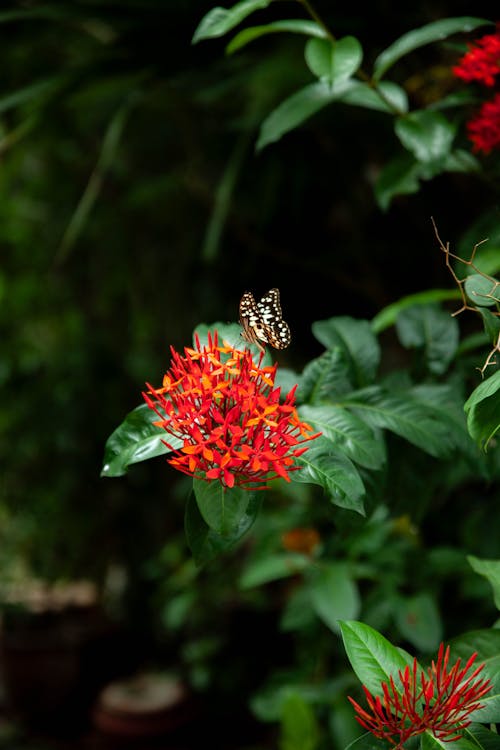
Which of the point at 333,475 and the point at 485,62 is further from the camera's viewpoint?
the point at 485,62

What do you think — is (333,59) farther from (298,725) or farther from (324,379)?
(298,725)

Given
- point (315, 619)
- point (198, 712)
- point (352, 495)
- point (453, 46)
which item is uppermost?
point (453, 46)

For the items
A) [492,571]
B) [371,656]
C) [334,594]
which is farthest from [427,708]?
[334,594]

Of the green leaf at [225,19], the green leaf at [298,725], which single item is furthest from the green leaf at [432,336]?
the green leaf at [298,725]

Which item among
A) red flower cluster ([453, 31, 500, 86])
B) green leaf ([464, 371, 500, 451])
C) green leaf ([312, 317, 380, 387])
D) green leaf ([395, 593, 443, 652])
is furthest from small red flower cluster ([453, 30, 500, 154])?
green leaf ([395, 593, 443, 652])

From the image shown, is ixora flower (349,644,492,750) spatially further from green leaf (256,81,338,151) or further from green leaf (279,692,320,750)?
green leaf (279,692,320,750)

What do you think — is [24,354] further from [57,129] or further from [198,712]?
[198,712]

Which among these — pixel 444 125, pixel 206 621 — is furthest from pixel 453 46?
pixel 206 621

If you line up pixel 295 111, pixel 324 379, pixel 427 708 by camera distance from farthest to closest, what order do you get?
pixel 295 111
pixel 324 379
pixel 427 708
